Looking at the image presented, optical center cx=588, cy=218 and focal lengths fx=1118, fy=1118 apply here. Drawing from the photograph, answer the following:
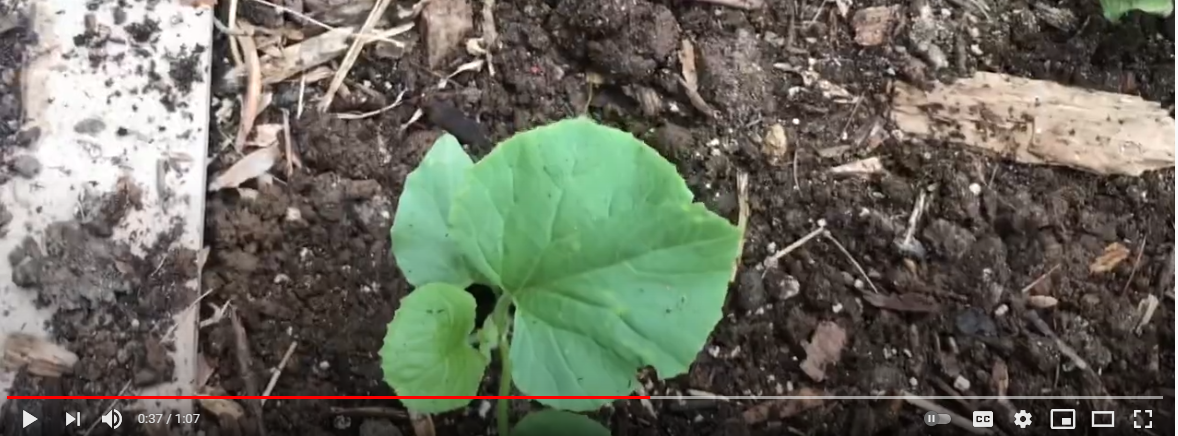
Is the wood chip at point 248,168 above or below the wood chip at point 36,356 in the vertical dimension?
above

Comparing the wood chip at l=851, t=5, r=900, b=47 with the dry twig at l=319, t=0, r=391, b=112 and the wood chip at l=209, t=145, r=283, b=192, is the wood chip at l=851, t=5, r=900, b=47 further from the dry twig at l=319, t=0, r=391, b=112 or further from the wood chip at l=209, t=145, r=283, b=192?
the wood chip at l=209, t=145, r=283, b=192

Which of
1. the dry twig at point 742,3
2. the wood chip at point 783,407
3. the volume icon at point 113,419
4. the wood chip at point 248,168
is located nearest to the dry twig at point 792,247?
the wood chip at point 783,407

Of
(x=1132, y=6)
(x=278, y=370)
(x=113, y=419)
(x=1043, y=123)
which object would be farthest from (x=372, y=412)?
(x=1132, y=6)

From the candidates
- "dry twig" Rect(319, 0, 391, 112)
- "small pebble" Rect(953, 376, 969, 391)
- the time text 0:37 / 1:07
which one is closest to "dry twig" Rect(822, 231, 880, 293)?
"small pebble" Rect(953, 376, 969, 391)

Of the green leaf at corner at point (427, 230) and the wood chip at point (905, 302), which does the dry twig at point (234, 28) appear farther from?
the wood chip at point (905, 302)

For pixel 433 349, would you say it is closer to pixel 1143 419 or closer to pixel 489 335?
pixel 489 335

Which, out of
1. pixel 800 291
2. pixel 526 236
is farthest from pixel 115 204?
pixel 800 291
